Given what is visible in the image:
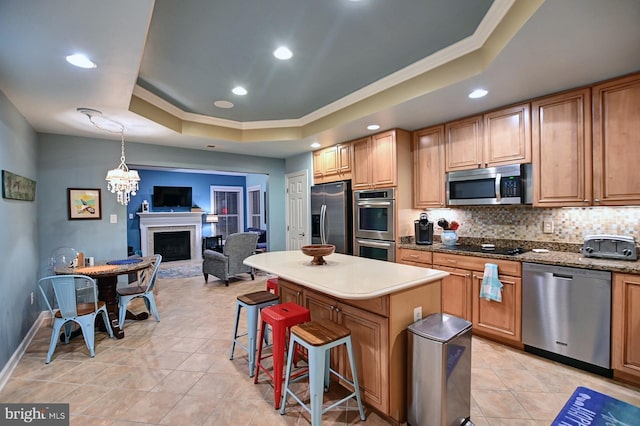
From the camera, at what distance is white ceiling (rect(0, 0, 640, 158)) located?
1.69 meters

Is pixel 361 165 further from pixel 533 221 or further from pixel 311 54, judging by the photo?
pixel 533 221

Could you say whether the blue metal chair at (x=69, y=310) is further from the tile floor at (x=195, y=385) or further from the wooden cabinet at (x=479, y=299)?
the wooden cabinet at (x=479, y=299)

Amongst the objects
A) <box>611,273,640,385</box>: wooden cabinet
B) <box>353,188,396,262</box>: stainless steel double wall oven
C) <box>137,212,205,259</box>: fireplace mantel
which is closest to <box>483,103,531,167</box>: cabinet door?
<box>353,188,396,262</box>: stainless steel double wall oven

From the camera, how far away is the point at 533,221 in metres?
3.12

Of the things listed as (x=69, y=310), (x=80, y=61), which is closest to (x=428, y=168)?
(x=80, y=61)

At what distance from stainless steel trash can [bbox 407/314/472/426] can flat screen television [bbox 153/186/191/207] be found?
801 cm

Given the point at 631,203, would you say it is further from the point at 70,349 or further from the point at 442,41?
the point at 70,349

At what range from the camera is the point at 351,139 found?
14.2 feet

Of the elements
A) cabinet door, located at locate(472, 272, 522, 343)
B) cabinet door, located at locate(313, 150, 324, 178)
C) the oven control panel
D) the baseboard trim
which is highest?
cabinet door, located at locate(313, 150, 324, 178)

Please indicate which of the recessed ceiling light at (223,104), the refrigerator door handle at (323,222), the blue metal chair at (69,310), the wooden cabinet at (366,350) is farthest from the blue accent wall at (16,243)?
the refrigerator door handle at (323,222)

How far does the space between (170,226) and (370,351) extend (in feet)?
25.0

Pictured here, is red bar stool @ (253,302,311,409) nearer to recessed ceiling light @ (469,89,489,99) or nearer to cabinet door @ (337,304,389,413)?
cabinet door @ (337,304,389,413)

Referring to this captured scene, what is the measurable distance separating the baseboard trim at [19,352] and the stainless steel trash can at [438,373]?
306 centimetres

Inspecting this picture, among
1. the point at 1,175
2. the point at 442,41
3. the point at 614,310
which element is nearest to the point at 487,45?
the point at 442,41
